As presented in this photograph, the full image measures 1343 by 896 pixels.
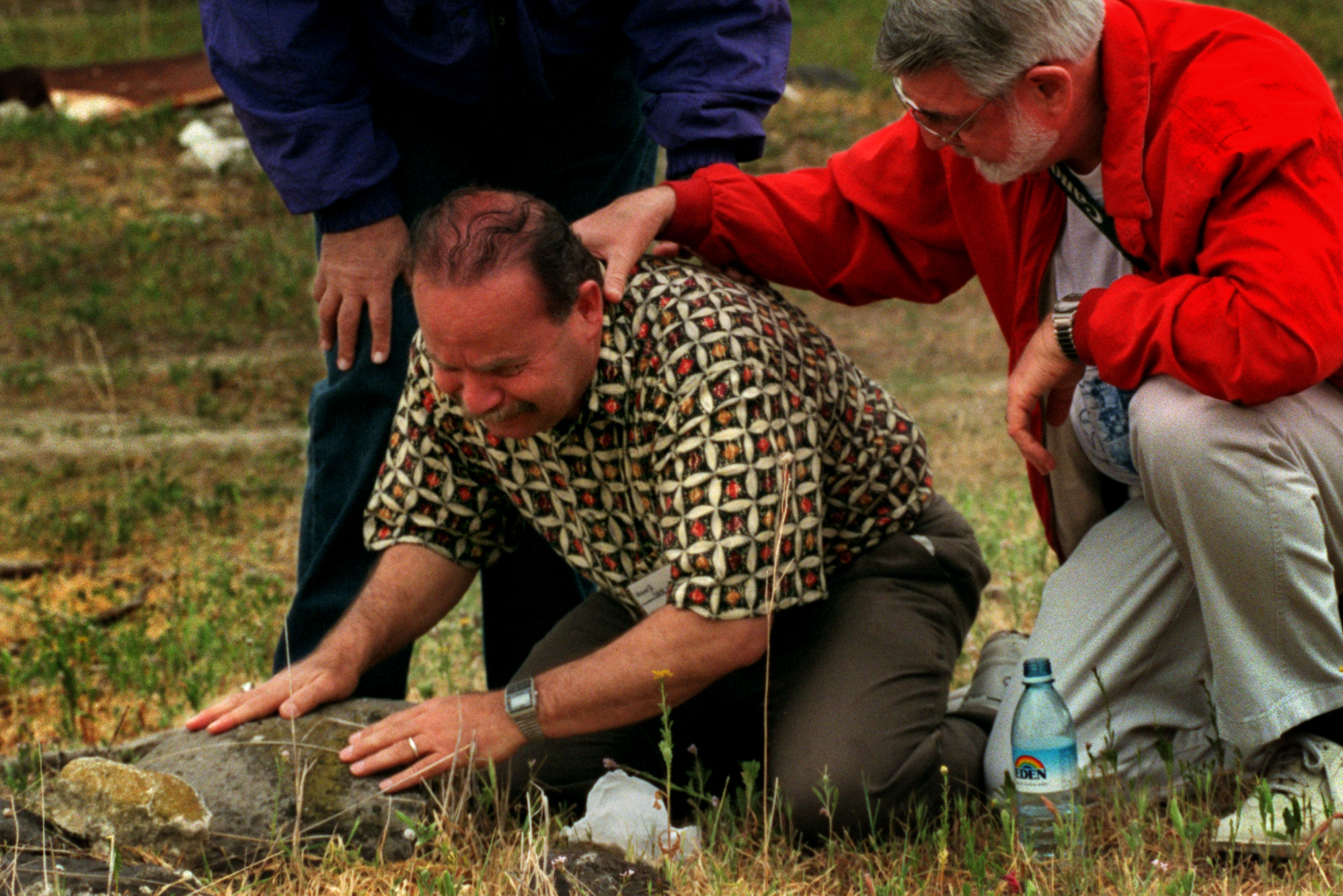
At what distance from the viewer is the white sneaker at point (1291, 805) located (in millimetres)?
2586

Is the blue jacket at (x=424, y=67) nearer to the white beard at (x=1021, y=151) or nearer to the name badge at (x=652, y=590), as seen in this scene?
the white beard at (x=1021, y=151)

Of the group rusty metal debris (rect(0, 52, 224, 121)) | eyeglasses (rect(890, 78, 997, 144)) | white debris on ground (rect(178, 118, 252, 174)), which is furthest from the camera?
rusty metal debris (rect(0, 52, 224, 121))

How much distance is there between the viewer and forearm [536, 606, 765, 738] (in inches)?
114

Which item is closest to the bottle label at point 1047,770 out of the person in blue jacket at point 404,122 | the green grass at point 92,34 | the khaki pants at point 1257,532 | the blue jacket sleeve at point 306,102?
the khaki pants at point 1257,532

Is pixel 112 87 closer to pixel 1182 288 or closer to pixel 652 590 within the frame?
pixel 652 590

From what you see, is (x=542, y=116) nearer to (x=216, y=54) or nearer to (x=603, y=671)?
(x=216, y=54)

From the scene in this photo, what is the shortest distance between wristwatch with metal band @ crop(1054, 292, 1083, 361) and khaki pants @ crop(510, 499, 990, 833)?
75 centimetres

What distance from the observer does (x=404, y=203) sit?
12.2 feet

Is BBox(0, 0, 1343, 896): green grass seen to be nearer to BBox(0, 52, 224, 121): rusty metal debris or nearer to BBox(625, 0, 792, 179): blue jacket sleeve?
BBox(0, 52, 224, 121): rusty metal debris

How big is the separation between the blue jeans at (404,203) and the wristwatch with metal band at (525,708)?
725 mm

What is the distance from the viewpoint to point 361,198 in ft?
11.1

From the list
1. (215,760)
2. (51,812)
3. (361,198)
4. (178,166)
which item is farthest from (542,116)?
(178,166)

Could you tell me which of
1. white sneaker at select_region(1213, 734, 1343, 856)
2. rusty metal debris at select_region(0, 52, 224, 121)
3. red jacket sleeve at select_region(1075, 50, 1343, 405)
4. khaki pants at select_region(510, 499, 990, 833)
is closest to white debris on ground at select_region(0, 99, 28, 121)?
rusty metal debris at select_region(0, 52, 224, 121)

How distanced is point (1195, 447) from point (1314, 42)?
1935 centimetres
